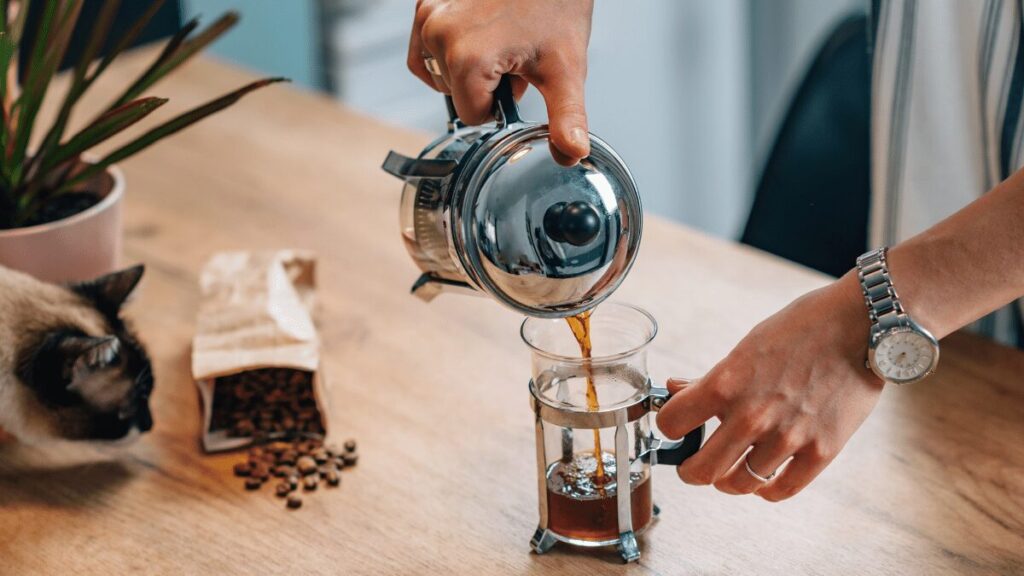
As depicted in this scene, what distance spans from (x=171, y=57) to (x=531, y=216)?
0.61 meters

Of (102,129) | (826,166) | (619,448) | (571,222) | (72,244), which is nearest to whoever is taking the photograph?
(571,222)

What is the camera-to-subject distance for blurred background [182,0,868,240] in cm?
268

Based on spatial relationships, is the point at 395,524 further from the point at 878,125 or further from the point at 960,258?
the point at 878,125

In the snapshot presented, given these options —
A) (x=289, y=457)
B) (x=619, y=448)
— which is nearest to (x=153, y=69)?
(x=289, y=457)

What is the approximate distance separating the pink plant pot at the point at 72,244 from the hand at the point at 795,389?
0.69m

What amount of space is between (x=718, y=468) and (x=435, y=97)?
7.01ft

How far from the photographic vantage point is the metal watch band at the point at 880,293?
→ 2.65ft

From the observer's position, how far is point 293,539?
98 cm

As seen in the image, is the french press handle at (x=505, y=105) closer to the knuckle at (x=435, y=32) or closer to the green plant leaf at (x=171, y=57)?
the knuckle at (x=435, y=32)

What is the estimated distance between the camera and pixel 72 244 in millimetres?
1196

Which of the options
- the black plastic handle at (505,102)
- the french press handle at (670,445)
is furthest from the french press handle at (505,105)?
the french press handle at (670,445)

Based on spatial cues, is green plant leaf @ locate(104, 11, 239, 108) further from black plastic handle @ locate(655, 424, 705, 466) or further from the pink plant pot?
black plastic handle @ locate(655, 424, 705, 466)

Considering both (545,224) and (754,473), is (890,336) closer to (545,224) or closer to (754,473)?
(754,473)

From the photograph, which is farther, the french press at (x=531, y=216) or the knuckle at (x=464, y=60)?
the knuckle at (x=464, y=60)
